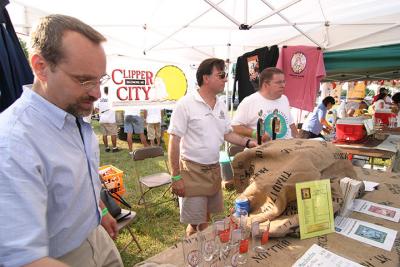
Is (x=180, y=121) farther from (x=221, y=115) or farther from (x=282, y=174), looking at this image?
(x=282, y=174)

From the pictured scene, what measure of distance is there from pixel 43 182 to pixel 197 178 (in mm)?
1705

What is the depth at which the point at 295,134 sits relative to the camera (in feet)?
10.7

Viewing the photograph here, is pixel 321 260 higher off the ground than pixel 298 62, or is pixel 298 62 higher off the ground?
pixel 298 62

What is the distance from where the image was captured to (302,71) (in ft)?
14.3

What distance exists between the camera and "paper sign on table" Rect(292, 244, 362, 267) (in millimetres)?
1105

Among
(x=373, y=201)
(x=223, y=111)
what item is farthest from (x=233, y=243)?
(x=223, y=111)

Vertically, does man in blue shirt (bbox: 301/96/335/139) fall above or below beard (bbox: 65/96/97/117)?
below

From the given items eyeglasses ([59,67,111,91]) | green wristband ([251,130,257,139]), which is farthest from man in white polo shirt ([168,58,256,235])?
eyeglasses ([59,67,111,91])

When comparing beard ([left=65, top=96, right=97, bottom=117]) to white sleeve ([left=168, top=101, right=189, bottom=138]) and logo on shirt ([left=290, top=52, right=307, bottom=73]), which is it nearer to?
white sleeve ([left=168, top=101, right=189, bottom=138])

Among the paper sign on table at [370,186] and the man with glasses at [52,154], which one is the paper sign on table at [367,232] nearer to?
the paper sign on table at [370,186]

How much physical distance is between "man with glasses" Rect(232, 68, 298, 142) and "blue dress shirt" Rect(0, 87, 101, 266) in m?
1.94

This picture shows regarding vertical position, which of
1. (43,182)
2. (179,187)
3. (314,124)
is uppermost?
(43,182)

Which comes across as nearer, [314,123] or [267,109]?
[267,109]

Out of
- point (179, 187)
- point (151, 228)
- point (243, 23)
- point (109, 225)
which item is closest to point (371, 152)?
point (243, 23)
